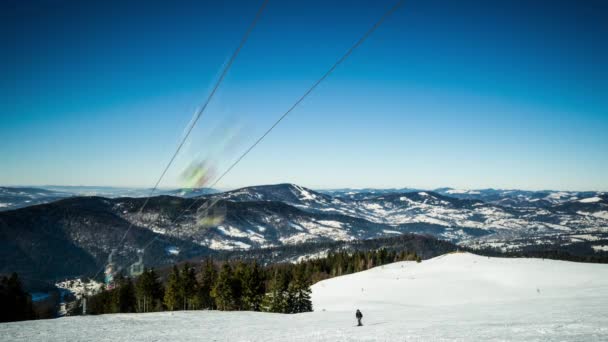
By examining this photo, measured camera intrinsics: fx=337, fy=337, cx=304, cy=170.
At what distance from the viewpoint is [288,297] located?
1997 inches

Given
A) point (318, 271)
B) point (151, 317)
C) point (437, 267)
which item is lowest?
point (318, 271)

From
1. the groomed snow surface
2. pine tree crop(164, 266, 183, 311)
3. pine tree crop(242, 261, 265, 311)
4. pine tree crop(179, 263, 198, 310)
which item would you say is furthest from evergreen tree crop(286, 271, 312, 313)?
pine tree crop(164, 266, 183, 311)

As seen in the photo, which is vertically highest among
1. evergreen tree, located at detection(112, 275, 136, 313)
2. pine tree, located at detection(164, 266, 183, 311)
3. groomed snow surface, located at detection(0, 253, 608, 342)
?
groomed snow surface, located at detection(0, 253, 608, 342)

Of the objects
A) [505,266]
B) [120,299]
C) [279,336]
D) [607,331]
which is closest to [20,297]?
[120,299]

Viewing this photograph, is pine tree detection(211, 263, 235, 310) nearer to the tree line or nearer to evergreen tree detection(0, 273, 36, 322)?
the tree line

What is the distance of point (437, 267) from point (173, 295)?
207ft

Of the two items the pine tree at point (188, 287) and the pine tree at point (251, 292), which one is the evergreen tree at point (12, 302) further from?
the pine tree at point (251, 292)

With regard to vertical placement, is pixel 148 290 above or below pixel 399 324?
below

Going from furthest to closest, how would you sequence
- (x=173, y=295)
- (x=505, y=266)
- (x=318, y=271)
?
(x=318, y=271) < (x=505, y=266) < (x=173, y=295)

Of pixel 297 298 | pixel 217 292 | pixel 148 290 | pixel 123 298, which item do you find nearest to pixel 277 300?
pixel 297 298

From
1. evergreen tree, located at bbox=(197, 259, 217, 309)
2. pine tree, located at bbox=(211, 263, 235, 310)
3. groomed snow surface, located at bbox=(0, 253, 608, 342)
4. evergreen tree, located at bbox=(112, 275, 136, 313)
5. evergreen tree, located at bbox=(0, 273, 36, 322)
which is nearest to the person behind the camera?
groomed snow surface, located at bbox=(0, 253, 608, 342)

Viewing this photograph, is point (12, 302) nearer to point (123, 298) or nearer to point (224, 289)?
point (123, 298)

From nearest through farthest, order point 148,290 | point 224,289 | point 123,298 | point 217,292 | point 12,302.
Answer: point 12,302
point 224,289
point 217,292
point 148,290
point 123,298

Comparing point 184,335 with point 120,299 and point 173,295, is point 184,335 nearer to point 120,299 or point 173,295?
point 173,295
